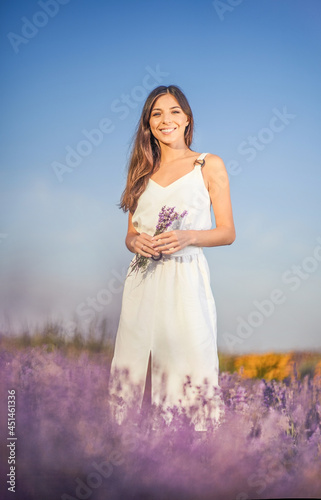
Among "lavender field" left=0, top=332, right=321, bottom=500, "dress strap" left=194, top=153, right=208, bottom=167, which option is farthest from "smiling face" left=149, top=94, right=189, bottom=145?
"lavender field" left=0, top=332, right=321, bottom=500

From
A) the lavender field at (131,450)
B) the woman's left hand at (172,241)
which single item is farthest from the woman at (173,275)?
the lavender field at (131,450)

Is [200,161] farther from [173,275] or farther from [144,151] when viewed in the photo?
[173,275]

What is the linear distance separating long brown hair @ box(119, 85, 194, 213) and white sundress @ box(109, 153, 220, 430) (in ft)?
0.57

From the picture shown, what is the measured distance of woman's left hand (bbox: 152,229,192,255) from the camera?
236cm

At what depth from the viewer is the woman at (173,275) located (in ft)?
8.00

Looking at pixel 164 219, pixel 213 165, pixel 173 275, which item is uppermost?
pixel 213 165

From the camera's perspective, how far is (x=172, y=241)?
7.78ft

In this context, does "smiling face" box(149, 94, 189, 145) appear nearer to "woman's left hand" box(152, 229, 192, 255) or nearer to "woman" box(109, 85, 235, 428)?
"woman" box(109, 85, 235, 428)

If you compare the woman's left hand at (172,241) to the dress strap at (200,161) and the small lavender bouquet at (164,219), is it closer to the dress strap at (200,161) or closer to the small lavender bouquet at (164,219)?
the small lavender bouquet at (164,219)

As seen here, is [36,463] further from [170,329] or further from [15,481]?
[170,329]

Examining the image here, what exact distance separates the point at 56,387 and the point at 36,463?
0.31 meters

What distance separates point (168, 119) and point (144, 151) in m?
0.20

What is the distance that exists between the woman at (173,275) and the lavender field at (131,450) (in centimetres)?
13

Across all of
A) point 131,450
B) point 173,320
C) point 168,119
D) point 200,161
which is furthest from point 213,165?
point 131,450
